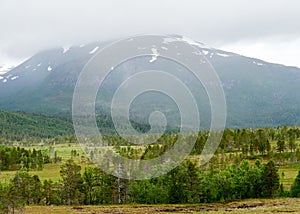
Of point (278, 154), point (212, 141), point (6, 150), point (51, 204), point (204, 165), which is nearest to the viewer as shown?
point (51, 204)

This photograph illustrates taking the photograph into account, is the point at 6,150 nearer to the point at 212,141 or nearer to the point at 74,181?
the point at 212,141

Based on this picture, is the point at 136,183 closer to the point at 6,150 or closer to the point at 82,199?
the point at 82,199

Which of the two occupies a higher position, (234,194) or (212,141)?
(212,141)

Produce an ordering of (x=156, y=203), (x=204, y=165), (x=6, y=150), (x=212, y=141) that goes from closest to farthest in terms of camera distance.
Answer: (x=156, y=203), (x=204, y=165), (x=212, y=141), (x=6, y=150)

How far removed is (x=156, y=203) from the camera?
2749 inches

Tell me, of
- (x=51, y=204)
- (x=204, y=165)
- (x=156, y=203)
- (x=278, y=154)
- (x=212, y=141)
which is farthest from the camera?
(x=212, y=141)

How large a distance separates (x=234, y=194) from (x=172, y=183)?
1014cm

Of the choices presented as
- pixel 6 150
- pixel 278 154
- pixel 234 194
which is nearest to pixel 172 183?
pixel 234 194

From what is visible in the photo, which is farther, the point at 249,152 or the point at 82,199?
the point at 249,152

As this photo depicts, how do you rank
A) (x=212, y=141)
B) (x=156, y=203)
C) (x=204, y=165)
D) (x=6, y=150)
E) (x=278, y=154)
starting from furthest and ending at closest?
(x=6, y=150) < (x=212, y=141) < (x=278, y=154) < (x=204, y=165) < (x=156, y=203)

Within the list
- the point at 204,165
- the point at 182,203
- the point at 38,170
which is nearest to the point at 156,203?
the point at 182,203

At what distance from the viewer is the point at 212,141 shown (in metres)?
124

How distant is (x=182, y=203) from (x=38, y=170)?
6895 centimetres

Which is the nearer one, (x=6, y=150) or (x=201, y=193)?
(x=201, y=193)
